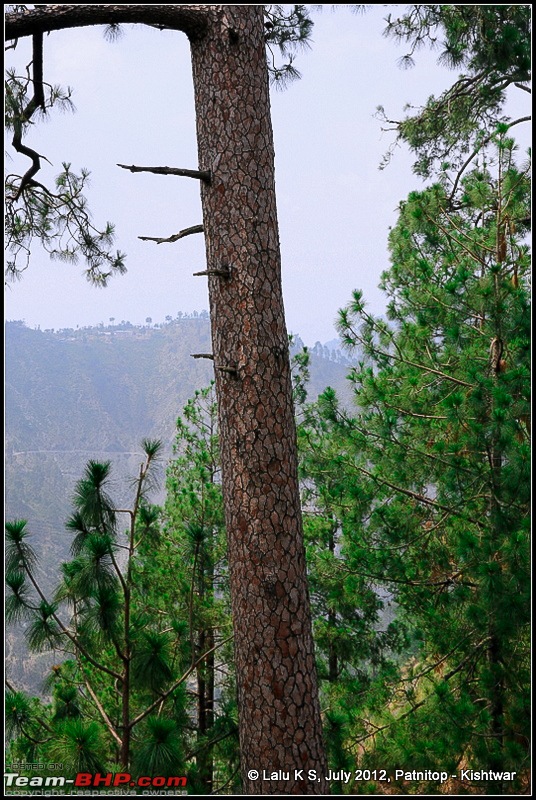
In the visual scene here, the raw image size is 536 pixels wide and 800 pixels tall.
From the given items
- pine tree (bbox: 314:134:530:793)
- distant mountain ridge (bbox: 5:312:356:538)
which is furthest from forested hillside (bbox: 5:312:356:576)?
pine tree (bbox: 314:134:530:793)

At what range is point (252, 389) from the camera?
220 cm

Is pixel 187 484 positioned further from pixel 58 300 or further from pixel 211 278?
pixel 58 300

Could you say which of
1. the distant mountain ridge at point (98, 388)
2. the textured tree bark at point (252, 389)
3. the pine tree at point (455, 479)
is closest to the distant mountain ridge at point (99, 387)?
the distant mountain ridge at point (98, 388)

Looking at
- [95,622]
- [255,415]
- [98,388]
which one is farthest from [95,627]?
[98,388]

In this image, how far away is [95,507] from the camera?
2.38 m

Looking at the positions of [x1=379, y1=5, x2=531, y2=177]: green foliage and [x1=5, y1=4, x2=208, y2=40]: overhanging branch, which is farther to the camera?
[x1=379, y1=5, x2=531, y2=177]: green foliage

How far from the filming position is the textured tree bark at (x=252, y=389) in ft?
6.97

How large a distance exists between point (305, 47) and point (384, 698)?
3.68m

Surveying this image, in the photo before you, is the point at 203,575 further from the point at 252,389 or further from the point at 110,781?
the point at 252,389

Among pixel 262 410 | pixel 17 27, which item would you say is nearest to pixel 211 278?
pixel 262 410

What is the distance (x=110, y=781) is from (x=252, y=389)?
1.42 metres

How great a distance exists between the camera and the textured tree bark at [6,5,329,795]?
2125mm

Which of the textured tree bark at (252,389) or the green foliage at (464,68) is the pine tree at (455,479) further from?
the textured tree bark at (252,389)

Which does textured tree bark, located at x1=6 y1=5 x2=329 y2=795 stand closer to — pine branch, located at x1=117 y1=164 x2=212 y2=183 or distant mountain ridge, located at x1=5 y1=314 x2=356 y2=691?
pine branch, located at x1=117 y1=164 x2=212 y2=183
